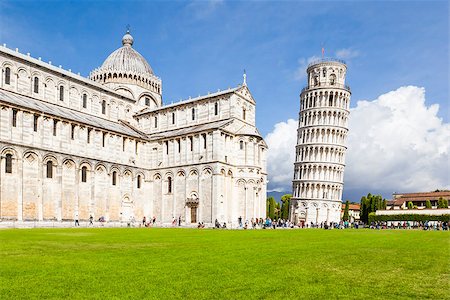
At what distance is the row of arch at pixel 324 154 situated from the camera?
83.4 m

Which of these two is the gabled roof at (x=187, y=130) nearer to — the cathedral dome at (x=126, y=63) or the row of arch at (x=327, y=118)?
the cathedral dome at (x=126, y=63)

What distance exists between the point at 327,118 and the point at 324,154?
7.89m

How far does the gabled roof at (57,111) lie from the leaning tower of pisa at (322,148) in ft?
135

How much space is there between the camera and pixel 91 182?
46219 mm

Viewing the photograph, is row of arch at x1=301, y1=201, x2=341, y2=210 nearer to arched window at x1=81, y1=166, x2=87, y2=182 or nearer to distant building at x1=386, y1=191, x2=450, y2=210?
distant building at x1=386, y1=191, x2=450, y2=210

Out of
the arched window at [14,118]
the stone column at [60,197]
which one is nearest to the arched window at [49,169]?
the stone column at [60,197]

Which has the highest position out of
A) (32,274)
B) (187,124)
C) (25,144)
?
(187,124)

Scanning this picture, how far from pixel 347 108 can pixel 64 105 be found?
59.8 meters

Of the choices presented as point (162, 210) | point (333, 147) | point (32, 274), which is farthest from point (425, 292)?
point (333, 147)

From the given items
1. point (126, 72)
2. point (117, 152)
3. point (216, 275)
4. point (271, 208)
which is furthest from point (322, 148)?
point (216, 275)

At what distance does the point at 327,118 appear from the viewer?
84.2 m

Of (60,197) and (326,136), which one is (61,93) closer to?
(60,197)

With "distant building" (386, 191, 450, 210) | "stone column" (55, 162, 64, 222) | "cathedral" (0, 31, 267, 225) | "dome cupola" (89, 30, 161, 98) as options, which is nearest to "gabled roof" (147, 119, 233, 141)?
"cathedral" (0, 31, 267, 225)

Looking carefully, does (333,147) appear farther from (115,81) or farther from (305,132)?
(115,81)
